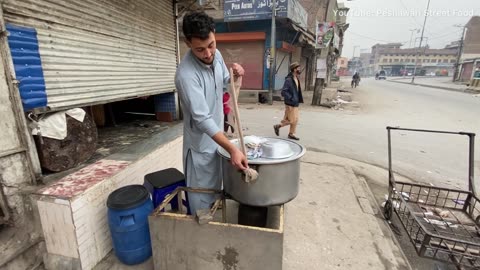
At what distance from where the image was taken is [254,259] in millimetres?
1890

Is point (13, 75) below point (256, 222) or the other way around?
the other way around

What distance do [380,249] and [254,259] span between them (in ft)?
5.28

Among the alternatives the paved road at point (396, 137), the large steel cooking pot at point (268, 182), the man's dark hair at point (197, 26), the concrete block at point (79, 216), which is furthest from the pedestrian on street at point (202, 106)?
the paved road at point (396, 137)

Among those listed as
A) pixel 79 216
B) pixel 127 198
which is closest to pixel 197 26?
pixel 127 198

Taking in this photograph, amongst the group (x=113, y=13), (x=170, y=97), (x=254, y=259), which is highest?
(x=113, y=13)

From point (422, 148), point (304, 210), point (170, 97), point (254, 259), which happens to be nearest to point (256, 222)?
point (254, 259)

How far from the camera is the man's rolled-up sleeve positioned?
1.85 metres

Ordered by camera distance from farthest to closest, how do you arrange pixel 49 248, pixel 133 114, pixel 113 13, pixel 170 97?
1. pixel 133 114
2. pixel 170 97
3. pixel 113 13
4. pixel 49 248

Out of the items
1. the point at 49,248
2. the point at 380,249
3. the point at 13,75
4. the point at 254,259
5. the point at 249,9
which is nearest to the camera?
the point at 254,259

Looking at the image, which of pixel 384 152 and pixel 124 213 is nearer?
pixel 124 213

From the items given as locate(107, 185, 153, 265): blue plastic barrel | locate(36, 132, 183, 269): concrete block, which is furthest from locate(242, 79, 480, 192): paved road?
locate(36, 132, 183, 269): concrete block

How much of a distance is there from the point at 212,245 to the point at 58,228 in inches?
52.8

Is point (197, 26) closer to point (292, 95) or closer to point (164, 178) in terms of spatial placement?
point (164, 178)

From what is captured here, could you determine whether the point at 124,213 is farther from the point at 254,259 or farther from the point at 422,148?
the point at 422,148
